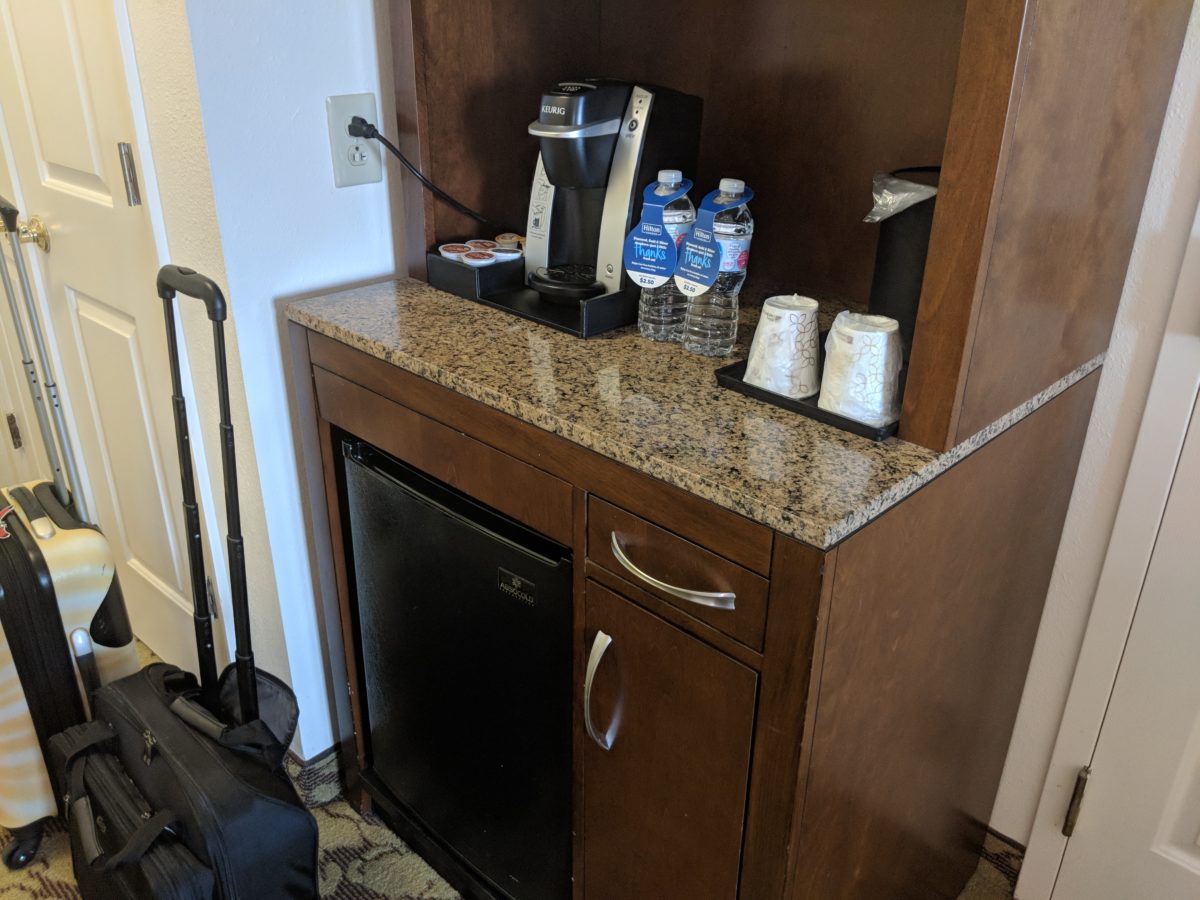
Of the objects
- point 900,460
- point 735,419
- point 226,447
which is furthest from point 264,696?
point 900,460

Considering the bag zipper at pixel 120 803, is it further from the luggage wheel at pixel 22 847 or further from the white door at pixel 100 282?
the white door at pixel 100 282

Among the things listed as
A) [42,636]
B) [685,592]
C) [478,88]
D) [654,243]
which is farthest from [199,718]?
[478,88]

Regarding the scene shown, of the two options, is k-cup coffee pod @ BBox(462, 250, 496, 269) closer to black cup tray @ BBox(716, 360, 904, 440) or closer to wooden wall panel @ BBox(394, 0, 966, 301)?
wooden wall panel @ BBox(394, 0, 966, 301)

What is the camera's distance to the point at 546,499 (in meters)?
1.11

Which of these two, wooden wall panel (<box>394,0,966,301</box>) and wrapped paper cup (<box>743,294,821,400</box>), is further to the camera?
wooden wall panel (<box>394,0,966,301</box>)

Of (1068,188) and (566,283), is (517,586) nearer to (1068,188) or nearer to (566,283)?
(566,283)

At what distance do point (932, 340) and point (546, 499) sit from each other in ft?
1.52

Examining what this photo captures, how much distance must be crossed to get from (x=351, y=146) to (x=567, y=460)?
72 cm

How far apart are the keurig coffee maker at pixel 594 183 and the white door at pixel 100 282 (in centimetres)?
62

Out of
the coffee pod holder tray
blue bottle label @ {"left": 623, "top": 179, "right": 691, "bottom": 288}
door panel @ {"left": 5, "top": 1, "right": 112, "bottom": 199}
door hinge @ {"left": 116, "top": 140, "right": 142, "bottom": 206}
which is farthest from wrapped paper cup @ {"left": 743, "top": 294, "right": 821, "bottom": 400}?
door panel @ {"left": 5, "top": 1, "right": 112, "bottom": 199}

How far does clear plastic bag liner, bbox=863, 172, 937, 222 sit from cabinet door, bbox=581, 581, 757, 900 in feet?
1.68

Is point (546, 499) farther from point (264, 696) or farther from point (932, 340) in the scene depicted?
point (264, 696)

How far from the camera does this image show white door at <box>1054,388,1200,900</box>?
4.13 ft

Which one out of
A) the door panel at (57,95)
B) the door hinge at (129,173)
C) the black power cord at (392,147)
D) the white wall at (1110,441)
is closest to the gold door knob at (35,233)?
the door panel at (57,95)
